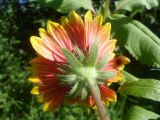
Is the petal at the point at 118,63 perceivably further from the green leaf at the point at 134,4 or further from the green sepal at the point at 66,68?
the green leaf at the point at 134,4

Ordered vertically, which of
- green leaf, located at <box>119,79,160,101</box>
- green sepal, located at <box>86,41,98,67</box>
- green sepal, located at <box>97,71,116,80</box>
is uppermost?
green sepal, located at <box>86,41,98,67</box>

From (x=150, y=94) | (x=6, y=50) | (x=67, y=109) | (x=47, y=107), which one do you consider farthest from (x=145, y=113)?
(x=6, y=50)

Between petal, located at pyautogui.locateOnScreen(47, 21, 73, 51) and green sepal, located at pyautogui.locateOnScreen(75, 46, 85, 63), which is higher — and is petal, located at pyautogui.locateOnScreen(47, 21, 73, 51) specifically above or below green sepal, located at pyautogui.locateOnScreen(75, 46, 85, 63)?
above

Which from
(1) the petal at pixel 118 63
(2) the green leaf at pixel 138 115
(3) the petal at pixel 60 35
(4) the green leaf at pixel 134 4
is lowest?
(2) the green leaf at pixel 138 115

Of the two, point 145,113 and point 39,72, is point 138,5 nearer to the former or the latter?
point 145,113

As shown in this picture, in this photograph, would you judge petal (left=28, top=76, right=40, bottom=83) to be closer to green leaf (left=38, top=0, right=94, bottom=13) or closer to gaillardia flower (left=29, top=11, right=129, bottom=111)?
gaillardia flower (left=29, top=11, right=129, bottom=111)

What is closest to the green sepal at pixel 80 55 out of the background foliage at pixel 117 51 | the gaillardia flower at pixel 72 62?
the gaillardia flower at pixel 72 62

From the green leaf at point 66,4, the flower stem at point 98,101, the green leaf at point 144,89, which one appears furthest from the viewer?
the green leaf at point 66,4

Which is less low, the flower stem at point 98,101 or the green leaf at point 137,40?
the green leaf at point 137,40

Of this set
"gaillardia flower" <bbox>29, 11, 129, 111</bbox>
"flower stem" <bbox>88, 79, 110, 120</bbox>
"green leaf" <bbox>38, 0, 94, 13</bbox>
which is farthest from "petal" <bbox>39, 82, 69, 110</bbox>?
"green leaf" <bbox>38, 0, 94, 13</bbox>
